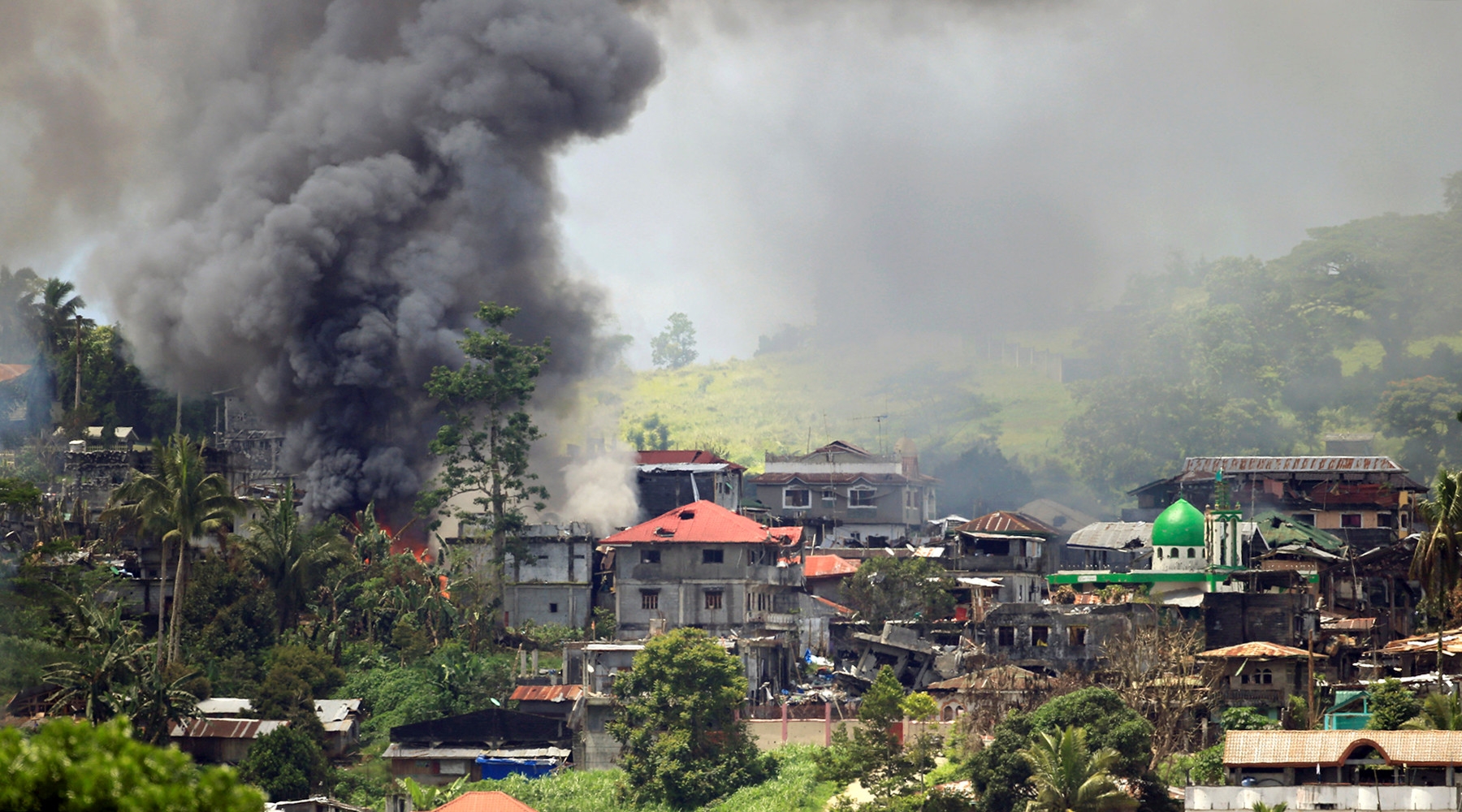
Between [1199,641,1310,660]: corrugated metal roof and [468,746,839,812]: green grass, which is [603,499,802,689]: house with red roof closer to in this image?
[468,746,839,812]: green grass

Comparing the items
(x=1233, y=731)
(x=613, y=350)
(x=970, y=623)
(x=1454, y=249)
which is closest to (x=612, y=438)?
(x=613, y=350)

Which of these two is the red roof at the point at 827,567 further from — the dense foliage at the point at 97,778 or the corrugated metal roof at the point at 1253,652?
the dense foliage at the point at 97,778

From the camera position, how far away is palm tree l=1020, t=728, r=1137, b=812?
Result: 145ft

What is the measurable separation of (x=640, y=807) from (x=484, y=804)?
6485 mm

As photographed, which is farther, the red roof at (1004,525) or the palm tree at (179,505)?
the red roof at (1004,525)

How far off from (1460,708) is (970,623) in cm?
1925

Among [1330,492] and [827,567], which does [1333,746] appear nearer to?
[827,567]

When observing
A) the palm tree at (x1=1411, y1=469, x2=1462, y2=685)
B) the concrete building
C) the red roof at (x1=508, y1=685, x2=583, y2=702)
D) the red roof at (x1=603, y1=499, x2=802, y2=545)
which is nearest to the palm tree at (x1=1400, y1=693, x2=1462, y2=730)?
the palm tree at (x1=1411, y1=469, x2=1462, y2=685)

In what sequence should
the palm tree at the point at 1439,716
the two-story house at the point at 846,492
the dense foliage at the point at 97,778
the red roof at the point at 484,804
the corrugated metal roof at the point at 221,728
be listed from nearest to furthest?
the dense foliage at the point at 97,778
the palm tree at the point at 1439,716
the red roof at the point at 484,804
the corrugated metal roof at the point at 221,728
the two-story house at the point at 846,492

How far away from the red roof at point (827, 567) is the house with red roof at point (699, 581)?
407 centimetres

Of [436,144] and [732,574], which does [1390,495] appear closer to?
[732,574]

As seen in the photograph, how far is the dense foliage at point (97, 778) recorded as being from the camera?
61.4 ft

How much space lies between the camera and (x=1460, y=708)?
43.3m

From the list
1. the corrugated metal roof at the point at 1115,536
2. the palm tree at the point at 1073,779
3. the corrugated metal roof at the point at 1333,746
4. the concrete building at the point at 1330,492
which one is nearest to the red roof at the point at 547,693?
the palm tree at the point at 1073,779
